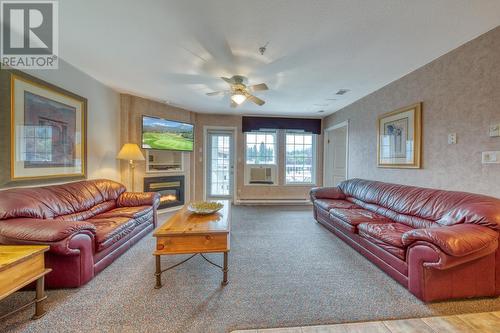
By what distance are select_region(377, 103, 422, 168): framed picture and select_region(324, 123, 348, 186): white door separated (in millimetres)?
1245

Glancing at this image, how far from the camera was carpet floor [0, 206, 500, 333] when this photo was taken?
1519mm

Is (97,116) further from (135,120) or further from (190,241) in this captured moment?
(190,241)

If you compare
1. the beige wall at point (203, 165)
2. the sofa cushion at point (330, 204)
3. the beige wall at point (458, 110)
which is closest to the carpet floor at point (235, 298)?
the sofa cushion at point (330, 204)

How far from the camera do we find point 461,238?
1596mm

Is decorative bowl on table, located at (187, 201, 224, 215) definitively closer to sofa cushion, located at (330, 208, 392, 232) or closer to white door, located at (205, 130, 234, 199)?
sofa cushion, located at (330, 208, 392, 232)

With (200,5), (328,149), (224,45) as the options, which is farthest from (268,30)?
(328,149)

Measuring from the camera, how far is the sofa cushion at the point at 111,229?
2116mm

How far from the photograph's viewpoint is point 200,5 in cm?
173

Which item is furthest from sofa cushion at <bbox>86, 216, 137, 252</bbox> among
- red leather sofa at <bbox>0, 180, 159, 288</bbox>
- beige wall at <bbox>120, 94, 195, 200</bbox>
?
beige wall at <bbox>120, 94, 195, 200</bbox>

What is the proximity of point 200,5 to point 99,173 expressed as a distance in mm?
3235

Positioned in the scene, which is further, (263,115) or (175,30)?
(263,115)

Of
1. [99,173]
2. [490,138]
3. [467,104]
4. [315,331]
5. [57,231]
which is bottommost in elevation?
[315,331]

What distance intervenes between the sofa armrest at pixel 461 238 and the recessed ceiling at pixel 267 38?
1.81 meters

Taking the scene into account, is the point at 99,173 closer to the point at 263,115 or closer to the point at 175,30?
the point at 175,30
